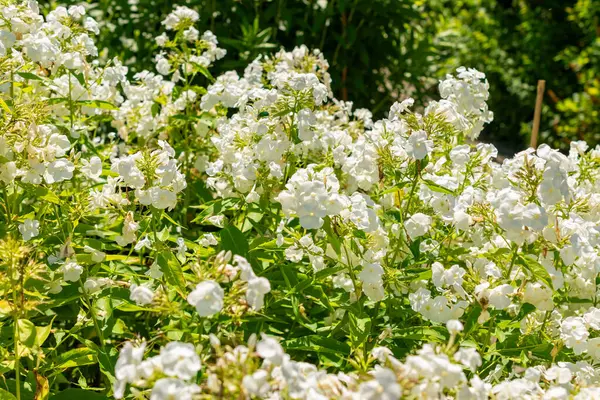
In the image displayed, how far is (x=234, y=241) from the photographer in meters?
1.90

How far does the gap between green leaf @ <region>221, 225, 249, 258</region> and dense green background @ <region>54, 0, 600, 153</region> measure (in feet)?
5.79

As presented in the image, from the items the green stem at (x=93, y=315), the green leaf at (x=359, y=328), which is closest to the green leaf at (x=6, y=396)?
the green stem at (x=93, y=315)

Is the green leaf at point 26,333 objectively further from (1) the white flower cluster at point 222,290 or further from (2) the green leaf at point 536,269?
(2) the green leaf at point 536,269

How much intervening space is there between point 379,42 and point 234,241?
276cm

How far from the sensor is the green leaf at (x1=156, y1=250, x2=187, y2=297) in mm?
1741

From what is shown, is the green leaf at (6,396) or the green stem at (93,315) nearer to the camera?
the green leaf at (6,396)

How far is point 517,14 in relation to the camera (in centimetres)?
818

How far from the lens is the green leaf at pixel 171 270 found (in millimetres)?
1741

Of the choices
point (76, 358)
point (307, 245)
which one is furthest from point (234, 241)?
point (76, 358)

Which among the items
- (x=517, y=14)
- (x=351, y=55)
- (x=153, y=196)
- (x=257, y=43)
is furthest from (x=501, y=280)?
(x=517, y=14)

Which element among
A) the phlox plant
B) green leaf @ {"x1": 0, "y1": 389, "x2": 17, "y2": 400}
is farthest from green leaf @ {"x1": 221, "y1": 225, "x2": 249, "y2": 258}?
green leaf @ {"x1": 0, "y1": 389, "x2": 17, "y2": 400}

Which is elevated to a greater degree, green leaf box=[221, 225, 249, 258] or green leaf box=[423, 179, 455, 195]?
green leaf box=[423, 179, 455, 195]

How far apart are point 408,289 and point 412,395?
839 millimetres

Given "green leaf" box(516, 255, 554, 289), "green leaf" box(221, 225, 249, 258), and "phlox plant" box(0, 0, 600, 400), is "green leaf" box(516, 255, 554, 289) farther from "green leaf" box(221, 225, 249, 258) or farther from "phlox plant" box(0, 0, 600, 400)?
"green leaf" box(221, 225, 249, 258)
